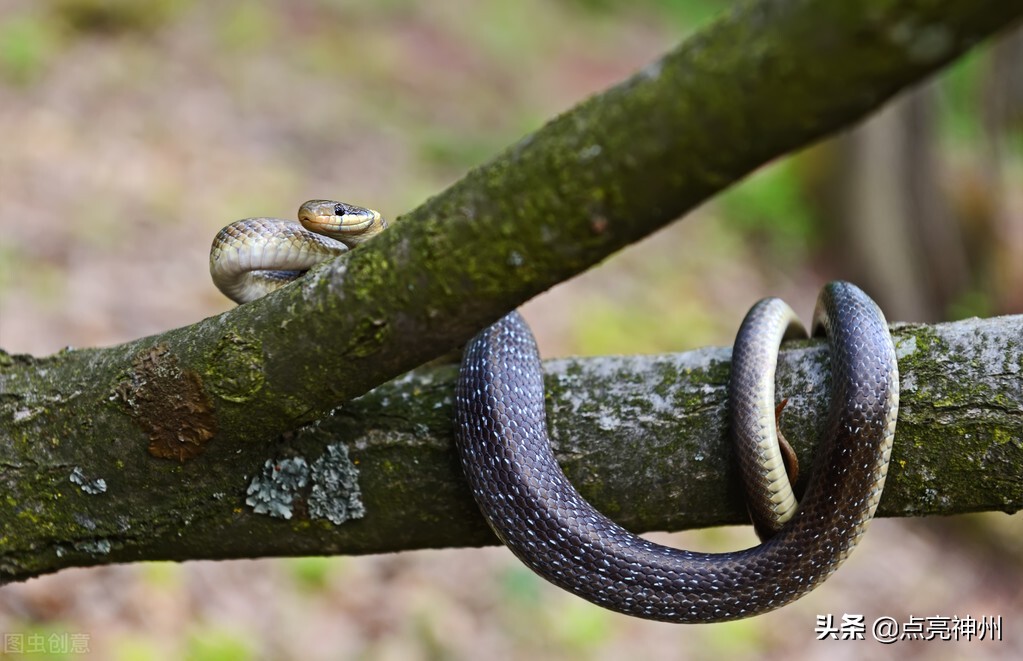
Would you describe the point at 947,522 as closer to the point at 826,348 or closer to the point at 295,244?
the point at 826,348

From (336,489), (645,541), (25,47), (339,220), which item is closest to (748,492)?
(645,541)

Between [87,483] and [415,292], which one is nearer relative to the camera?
[415,292]

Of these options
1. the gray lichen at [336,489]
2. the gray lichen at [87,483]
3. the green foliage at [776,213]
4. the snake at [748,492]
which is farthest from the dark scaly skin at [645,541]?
the green foliage at [776,213]

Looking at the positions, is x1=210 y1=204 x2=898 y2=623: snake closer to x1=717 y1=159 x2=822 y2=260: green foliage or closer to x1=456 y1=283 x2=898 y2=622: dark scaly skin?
x1=456 y1=283 x2=898 y2=622: dark scaly skin

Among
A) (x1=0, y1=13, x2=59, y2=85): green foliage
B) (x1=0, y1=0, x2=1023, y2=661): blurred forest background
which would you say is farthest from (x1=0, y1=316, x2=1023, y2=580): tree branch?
(x1=0, y1=13, x2=59, y2=85): green foliage

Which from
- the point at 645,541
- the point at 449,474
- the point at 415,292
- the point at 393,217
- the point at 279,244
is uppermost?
the point at 393,217

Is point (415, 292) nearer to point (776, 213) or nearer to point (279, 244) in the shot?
point (279, 244)

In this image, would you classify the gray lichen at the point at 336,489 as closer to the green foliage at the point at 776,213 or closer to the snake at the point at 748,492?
the snake at the point at 748,492
